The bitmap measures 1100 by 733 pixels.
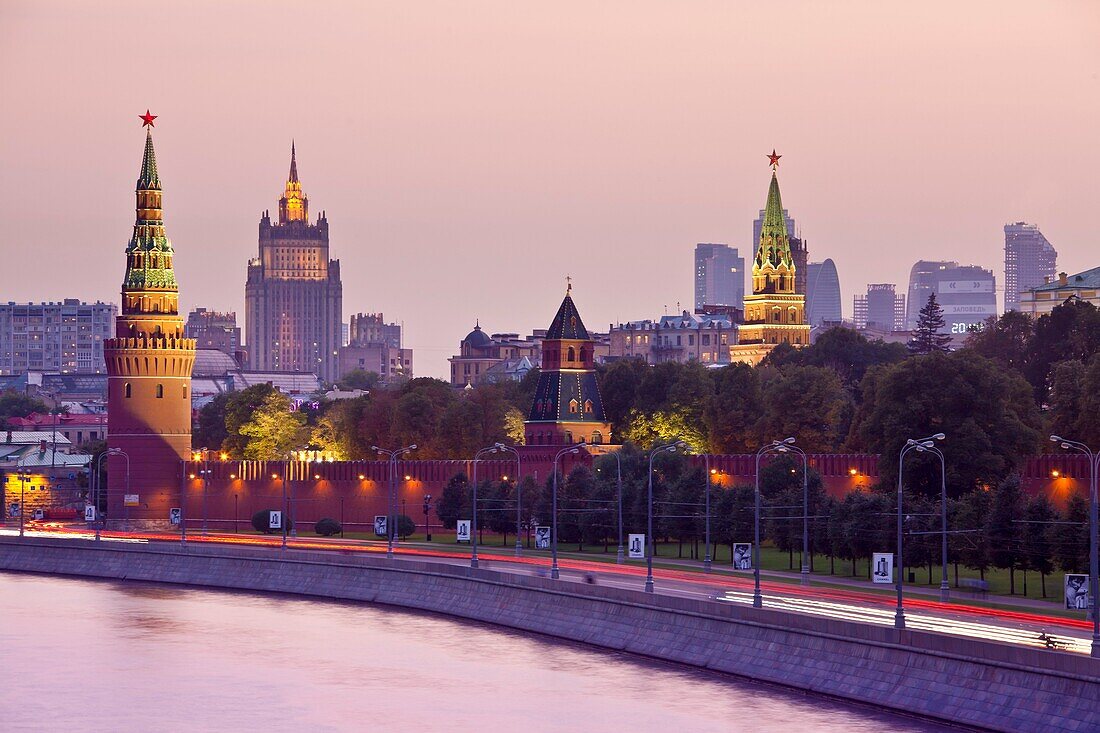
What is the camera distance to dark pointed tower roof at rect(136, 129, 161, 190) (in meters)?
153

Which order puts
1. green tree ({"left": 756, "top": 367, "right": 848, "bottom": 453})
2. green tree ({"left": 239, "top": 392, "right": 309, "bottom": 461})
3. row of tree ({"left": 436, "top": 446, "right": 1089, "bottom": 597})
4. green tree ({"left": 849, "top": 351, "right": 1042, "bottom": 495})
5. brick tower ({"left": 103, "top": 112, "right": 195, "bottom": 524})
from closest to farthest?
row of tree ({"left": 436, "top": 446, "right": 1089, "bottom": 597}), green tree ({"left": 849, "top": 351, "right": 1042, "bottom": 495}), green tree ({"left": 756, "top": 367, "right": 848, "bottom": 453}), brick tower ({"left": 103, "top": 112, "right": 195, "bottom": 524}), green tree ({"left": 239, "top": 392, "right": 309, "bottom": 461})

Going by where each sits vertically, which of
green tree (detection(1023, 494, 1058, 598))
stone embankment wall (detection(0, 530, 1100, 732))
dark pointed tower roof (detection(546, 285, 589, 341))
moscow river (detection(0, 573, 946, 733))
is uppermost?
dark pointed tower roof (detection(546, 285, 589, 341))

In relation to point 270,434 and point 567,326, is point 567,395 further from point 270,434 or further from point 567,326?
point 270,434

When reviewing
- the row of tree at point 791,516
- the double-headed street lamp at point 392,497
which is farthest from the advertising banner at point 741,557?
the double-headed street lamp at point 392,497

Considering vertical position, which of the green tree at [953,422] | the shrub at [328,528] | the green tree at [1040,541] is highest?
the green tree at [953,422]

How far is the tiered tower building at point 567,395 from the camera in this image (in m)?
137

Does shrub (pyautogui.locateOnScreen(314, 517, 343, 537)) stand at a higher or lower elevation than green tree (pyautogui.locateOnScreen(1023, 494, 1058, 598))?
lower

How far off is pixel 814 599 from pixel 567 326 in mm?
68404

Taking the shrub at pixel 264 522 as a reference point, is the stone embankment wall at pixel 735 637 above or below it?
below

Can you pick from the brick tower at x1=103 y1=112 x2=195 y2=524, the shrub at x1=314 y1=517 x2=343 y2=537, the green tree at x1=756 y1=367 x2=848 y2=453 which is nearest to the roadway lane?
the shrub at x1=314 y1=517 x2=343 y2=537

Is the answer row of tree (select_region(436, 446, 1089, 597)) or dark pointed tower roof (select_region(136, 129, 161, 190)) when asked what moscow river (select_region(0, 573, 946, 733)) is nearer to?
row of tree (select_region(436, 446, 1089, 597))

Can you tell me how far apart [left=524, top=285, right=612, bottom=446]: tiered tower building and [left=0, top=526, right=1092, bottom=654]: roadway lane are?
2575 centimetres

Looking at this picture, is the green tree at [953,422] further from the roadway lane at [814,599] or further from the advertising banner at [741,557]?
the advertising banner at [741,557]

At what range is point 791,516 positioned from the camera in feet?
309
